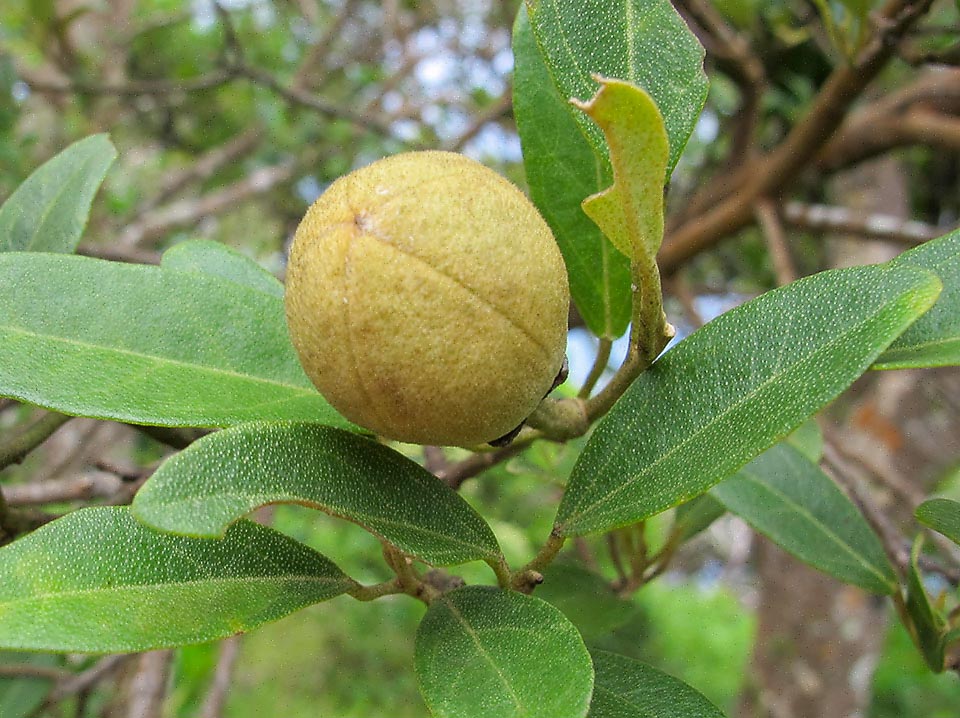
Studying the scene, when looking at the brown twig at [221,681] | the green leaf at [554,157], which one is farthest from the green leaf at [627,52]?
the brown twig at [221,681]

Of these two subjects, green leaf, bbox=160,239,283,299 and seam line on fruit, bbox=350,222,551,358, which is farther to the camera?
green leaf, bbox=160,239,283,299

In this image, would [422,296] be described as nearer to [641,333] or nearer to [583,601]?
[641,333]

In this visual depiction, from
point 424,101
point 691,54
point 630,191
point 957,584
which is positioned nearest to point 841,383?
point 630,191

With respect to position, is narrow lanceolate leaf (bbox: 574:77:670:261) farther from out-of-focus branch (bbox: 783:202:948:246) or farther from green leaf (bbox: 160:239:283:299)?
out-of-focus branch (bbox: 783:202:948:246)

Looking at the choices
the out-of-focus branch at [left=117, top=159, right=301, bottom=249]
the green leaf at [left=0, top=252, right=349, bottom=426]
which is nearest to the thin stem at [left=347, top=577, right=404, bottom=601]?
the green leaf at [left=0, top=252, right=349, bottom=426]

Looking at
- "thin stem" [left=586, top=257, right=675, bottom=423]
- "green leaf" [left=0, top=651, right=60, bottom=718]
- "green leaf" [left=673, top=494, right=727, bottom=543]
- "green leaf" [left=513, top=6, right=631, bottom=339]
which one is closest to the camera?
"thin stem" [left=586, top=257, right=675, bottom=423]

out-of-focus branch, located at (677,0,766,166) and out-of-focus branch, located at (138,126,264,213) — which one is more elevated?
out-of-focus branch, located at (677,0,766,166)

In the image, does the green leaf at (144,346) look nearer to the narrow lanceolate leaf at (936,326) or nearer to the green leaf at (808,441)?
the narrow lanceolate leaf at (936,326)
